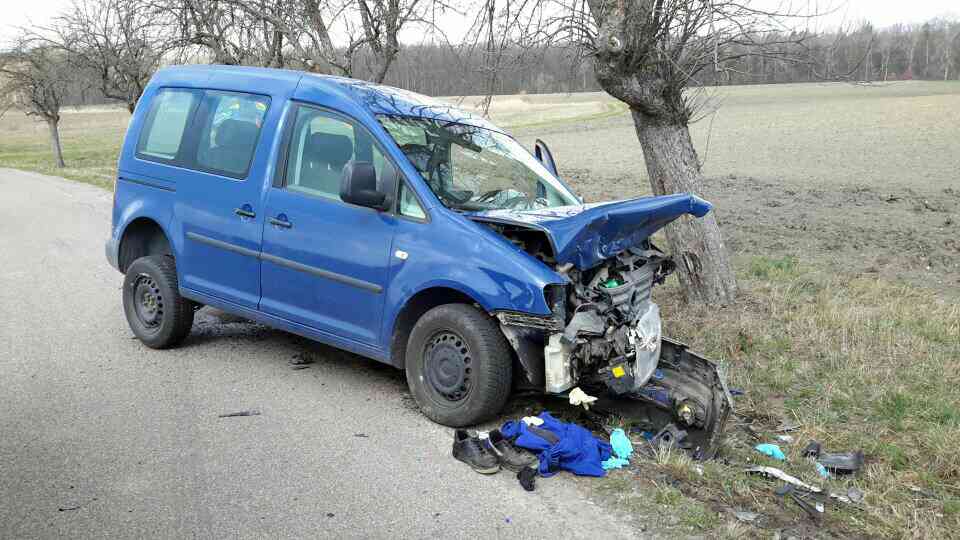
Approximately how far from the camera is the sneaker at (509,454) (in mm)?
4660

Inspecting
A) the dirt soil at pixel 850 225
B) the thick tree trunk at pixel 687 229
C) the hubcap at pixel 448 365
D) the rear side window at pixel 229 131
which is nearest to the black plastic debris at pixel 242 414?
the hubcap at pixel 448 365

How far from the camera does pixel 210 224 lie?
6168 millimetres

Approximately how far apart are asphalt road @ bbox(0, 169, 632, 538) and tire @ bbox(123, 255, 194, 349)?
5.7 inches

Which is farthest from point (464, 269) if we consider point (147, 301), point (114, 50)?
point (114, 50)

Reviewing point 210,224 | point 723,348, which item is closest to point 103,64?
point 210,224

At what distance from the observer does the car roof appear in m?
5.78

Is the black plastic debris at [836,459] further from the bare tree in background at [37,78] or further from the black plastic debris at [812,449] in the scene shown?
the bare tree in background at [37,78]

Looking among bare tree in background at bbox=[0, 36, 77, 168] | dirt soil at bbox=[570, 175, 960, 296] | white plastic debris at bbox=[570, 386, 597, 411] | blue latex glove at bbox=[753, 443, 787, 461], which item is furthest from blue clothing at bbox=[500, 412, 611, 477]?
Result: bare tree in background at bbox=[0, 36, 77, 168]

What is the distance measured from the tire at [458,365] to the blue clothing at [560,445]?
0.23 metres

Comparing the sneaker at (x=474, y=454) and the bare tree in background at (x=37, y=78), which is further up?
the bare tree in background at (x=37, y=78)

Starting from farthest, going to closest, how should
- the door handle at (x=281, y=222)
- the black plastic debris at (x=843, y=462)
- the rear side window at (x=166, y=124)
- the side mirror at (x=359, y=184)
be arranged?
1. the rear side window at (x=166, y=124)
2. the door handle at (x=281, y=222)
3. the side mirror at (x=359, y=184)
4. the black plastic debris at (x=843, y=462)

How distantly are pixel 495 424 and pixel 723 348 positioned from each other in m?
2.33

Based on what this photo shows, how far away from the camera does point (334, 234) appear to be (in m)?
5.51

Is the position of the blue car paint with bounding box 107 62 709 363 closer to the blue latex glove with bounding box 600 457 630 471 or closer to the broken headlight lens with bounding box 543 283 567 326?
the broken headlight lens with bounding box 543 283 567 326
